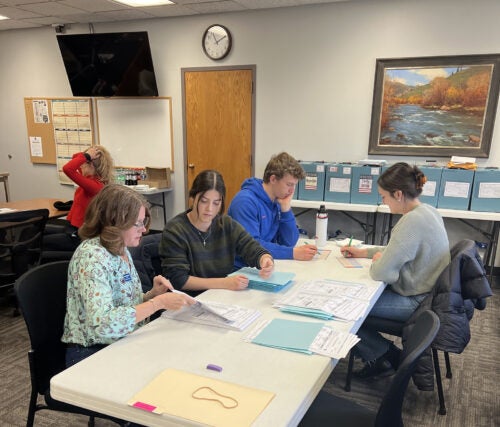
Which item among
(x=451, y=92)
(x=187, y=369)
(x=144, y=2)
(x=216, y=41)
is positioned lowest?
(x=187, y=369)

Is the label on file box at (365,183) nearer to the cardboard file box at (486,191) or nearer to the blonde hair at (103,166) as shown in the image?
the cardboard file box at (486,191)

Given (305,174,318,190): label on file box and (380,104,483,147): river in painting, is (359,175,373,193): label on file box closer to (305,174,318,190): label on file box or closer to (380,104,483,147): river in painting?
(305,174,318,190): label on file box

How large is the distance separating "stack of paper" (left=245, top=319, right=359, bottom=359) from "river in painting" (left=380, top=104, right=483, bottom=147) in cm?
317

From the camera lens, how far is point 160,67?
485 cm

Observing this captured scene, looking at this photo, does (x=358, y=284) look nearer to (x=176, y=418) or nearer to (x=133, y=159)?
(x=176, y=418)

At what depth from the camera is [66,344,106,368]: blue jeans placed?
135 cm

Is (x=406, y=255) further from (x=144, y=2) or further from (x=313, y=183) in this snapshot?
(x=144, y=2)

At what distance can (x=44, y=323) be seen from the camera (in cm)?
141

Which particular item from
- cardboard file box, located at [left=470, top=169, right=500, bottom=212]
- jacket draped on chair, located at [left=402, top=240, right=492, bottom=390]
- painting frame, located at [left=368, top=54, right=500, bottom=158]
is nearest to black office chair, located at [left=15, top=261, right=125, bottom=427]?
jacket draped on chair, located at [left=402, top=240, right=492, bottom=390]

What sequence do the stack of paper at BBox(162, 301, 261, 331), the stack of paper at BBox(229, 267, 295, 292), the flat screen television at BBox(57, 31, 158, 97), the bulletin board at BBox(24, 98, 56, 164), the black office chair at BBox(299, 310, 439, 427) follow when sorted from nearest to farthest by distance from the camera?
1. the black office chair at BBox(299, 310, 439, 427)
2. the stack of paper at BBox(162, 301, 261, 331)
3. the stack of paper at BBox(229, 267, 295, 292)
4. the flat screen television at BBox(57, 31, 158, 97)
5. the bulletin board at BBox(24, 98, 56, 164)

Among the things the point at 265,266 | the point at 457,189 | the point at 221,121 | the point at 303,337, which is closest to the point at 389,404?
the point at 303,337

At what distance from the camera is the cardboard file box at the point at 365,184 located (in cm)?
374

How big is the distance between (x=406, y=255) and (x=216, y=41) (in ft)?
11.7

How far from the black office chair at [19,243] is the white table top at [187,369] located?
1874 mm
